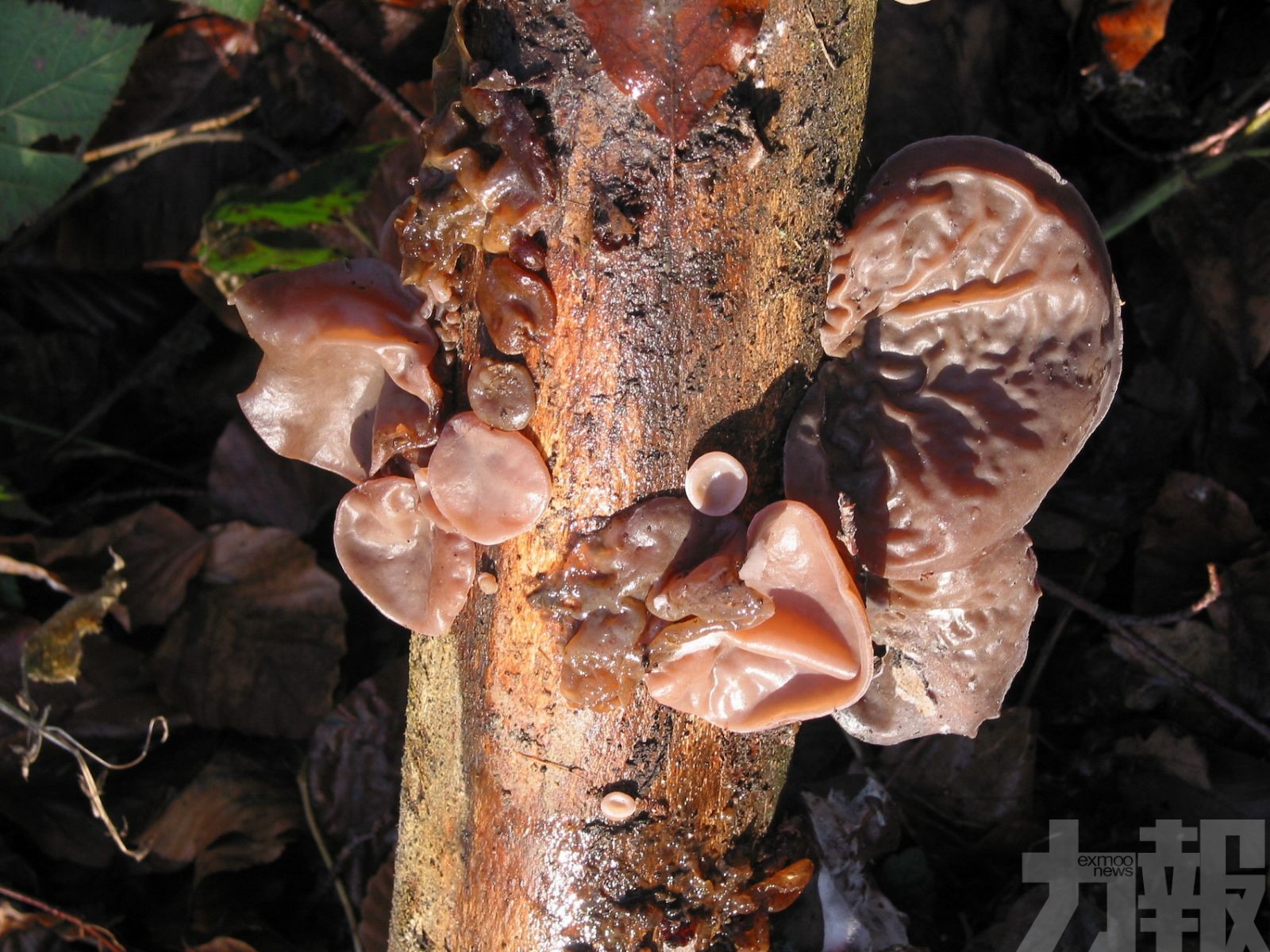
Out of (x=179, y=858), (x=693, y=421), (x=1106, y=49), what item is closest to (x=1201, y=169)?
(x=1106, y=49)

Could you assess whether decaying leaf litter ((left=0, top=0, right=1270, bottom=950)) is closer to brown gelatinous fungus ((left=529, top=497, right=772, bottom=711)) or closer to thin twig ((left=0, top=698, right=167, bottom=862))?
thin twig ((left=0, top=698, right=167, bottom=862))

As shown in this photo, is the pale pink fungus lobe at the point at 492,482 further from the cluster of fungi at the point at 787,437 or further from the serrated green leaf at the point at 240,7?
the serrated green leaf at the point at 240,7

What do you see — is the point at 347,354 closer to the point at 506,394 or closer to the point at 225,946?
the point at 506,394

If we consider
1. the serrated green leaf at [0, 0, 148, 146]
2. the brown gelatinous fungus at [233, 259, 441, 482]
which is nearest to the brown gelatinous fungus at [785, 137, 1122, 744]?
the brown gelatinous fungus at [233, 259, 441, 482]

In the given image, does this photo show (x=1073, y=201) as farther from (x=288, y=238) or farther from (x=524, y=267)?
(x=288, y=238)

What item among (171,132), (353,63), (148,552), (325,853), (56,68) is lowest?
(325,853)

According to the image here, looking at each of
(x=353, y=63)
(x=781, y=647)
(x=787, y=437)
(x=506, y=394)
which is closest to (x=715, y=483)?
(x=787, y=437)

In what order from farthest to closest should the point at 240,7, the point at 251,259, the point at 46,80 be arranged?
1. the point at 251,259
2. the point at 46,80
3. the point at 240,7

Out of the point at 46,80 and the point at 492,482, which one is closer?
the point at 492,482
